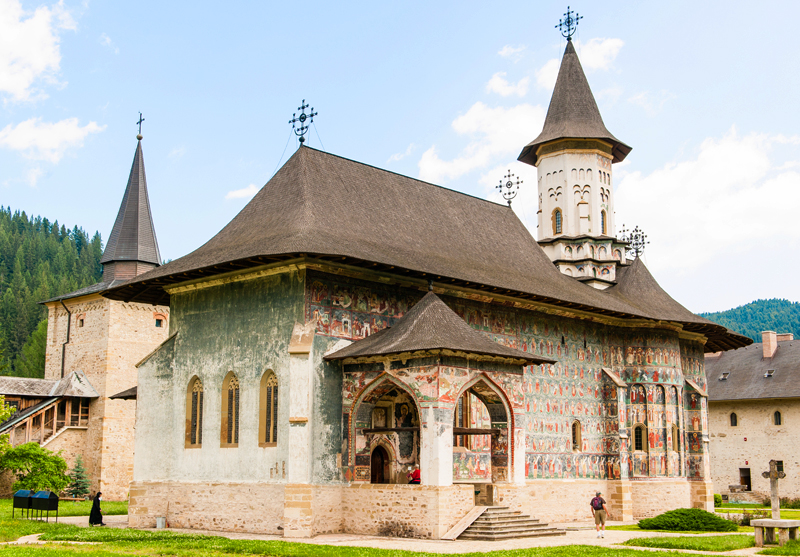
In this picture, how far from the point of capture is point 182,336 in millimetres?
21812

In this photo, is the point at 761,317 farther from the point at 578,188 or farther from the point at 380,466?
the point at 380,466

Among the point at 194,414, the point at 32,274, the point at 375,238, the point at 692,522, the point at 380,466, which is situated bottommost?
the point at 692,522

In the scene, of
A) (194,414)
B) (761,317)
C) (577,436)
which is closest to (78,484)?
(194,414)

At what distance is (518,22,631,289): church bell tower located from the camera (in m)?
31.0

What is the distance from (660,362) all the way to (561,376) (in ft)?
13.3

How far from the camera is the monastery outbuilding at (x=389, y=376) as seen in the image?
725 inches

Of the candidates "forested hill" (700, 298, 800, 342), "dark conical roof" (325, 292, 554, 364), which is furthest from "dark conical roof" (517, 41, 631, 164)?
"forested hill" (700, 298, 800, 342)

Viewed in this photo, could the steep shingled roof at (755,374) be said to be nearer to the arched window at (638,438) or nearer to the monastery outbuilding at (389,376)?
the monastery outbuilding at (389,376)

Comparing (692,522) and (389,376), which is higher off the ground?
(389,376)

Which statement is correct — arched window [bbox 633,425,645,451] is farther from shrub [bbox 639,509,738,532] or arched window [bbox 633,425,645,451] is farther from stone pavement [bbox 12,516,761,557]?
stone pavement [bbox 12,516,761,557]

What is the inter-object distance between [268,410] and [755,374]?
101 feet

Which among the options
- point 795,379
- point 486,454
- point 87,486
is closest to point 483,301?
point 486,454

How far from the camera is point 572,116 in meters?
32.2

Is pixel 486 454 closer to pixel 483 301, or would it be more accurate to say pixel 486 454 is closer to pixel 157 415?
pixel 483 301
